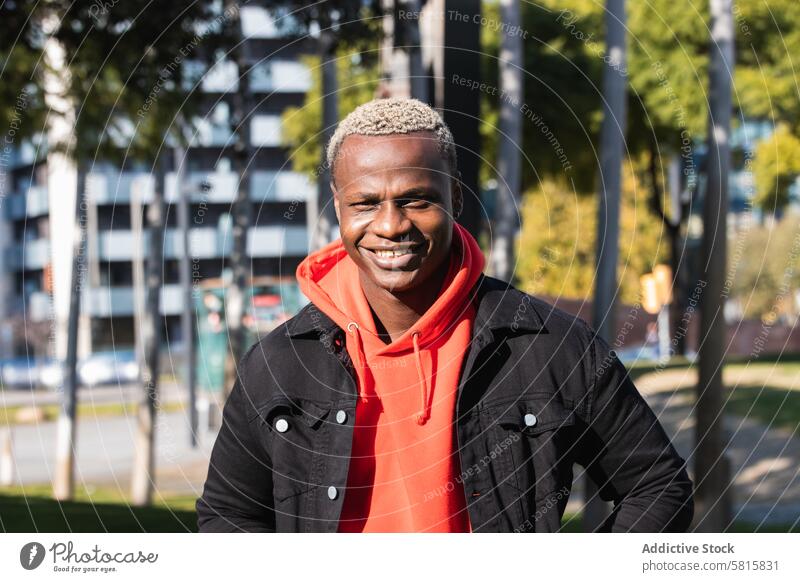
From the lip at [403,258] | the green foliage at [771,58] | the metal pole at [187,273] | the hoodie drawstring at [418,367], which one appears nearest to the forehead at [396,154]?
the lip at [403,258]

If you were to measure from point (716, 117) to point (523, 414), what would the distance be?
569 centimetres

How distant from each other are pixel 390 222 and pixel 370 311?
26 cm

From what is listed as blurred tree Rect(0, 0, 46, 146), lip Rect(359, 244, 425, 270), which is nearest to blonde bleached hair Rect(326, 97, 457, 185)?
lip Rect(359, 244, 425, 270)

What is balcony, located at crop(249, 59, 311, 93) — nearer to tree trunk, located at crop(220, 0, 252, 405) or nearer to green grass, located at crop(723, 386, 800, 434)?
tree trunk, located at crop(220, 0, 252, 405)

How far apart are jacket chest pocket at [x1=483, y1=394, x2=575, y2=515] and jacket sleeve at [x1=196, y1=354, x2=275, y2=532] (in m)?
0.59

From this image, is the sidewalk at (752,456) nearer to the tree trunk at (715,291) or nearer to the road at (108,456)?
the tree trunk at (715,291)

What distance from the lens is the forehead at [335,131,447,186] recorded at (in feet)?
9.77

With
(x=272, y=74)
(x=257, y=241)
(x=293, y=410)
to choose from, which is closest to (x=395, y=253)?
(x=293, y=410)

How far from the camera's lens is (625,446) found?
9.64 feet
